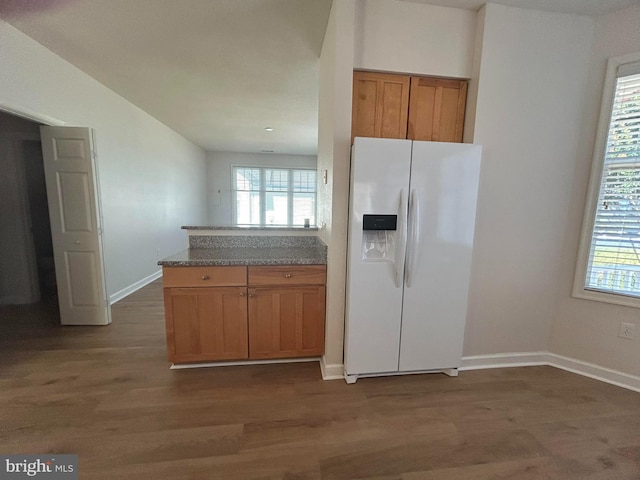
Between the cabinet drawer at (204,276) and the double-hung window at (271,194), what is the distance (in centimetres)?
532

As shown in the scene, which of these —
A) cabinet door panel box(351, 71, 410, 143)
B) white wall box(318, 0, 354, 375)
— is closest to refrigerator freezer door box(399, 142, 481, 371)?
cabinet door panel box(351, 71, 410, 143)

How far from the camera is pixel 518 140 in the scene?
1.98 m

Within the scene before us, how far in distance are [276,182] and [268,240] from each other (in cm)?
504

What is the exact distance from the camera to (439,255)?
188cm

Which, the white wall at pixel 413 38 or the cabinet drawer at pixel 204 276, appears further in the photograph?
the cabinet drawer at pixel 204 276

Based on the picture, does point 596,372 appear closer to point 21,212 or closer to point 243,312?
point 243,312

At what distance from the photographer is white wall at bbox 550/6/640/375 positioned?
1.87 m

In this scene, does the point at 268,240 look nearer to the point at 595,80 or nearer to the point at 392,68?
the point at 392,68

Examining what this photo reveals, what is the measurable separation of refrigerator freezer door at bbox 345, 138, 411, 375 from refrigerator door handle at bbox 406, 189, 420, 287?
0.17 feet

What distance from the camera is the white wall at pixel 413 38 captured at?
70.9 inches

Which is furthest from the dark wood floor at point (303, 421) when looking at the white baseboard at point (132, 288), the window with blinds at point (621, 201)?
the white baseboard at point (132, 288)

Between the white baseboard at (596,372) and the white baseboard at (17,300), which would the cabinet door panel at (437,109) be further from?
the white baseboard at (17,300)

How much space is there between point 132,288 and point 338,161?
367 centimetres

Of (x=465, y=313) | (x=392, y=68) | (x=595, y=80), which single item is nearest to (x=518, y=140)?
(x=595, y=80)
